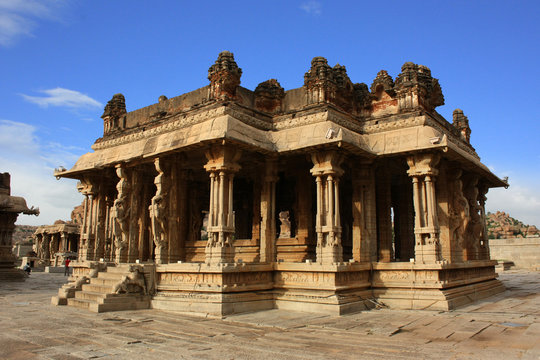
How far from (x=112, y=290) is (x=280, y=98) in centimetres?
821

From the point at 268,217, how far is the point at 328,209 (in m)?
2.21

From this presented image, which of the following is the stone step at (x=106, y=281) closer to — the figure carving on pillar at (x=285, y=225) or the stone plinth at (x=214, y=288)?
the stone plinth at (x=214, y=288)

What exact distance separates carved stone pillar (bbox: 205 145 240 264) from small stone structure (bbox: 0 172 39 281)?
20839mm

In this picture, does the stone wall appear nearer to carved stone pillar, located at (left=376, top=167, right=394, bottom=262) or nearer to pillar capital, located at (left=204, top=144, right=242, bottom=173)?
carved stone pillar, located at (left=376, top=167, right=394, bottom=262)

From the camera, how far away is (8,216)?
29156 millimetres

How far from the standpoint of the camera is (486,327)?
376 inches

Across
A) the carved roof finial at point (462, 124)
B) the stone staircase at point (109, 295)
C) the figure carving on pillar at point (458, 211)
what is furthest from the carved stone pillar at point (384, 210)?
the stone staircase at point (109, 295)

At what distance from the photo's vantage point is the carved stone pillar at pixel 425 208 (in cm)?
1288

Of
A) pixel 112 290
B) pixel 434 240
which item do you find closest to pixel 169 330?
pixel 112 290

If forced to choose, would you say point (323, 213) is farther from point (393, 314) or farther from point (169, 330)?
point (169, 330)

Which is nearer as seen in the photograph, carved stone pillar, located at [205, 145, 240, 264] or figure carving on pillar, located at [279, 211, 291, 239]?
carved stone pillar, located at [205, 145, 240, 264]

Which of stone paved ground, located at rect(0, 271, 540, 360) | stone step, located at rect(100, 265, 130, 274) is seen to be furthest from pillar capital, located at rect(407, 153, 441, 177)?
stone step, located at rect(100, 265, 130, 274)

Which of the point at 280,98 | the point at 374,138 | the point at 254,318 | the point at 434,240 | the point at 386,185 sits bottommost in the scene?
the point at 254,318

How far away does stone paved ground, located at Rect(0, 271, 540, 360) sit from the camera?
23.9 ft
